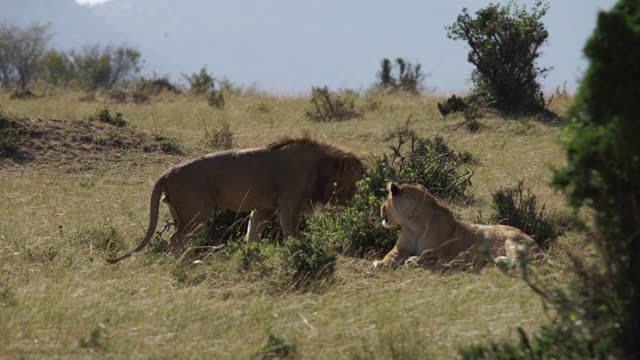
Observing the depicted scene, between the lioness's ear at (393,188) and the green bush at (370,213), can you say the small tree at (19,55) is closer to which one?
the green bush at (370,213)

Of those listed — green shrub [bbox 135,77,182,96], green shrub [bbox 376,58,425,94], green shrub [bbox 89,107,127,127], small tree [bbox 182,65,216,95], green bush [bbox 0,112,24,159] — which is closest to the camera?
green bush [bbox 0,112,24,159]

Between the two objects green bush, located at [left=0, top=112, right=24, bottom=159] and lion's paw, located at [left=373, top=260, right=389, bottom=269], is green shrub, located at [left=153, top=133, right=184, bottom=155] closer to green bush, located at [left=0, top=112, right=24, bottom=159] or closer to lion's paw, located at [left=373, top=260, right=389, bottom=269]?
green bush, located at [left=0, top=112, right=24, bottom=159]

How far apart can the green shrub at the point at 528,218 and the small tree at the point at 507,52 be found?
9.25 m

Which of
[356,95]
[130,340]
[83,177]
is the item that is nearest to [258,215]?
[130,340]

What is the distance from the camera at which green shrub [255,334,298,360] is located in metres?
6.02

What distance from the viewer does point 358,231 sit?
958 centimetres

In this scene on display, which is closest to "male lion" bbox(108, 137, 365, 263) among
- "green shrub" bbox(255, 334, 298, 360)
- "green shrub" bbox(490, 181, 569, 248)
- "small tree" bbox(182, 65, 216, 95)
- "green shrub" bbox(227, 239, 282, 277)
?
"green shrub" bbox(227, 239, 282, 277)

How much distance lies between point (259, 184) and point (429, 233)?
1.79m

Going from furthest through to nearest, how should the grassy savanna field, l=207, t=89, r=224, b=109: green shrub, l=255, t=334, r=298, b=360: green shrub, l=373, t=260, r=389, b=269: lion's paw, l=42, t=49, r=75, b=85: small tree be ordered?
1. l=42, t=49, r=75, b=85: small tree
2. l=207, t=89, r=224, b=109: green shrub
3. l=373, t=260, r=389, b=269: lion's paw
4. the grassy savanna field
5. l=255, t=334, r=298, b=360: green shrub

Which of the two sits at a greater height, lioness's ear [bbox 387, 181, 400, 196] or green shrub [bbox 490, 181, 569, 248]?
lioness's ear [bbox 387, 181, 400, 196]

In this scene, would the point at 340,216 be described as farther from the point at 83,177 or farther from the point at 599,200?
the point at 83,177

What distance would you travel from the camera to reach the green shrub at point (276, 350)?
6.02m

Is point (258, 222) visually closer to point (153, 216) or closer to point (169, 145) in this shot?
point (153, 216)

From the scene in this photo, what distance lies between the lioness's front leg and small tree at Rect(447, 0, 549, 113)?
11034mm
